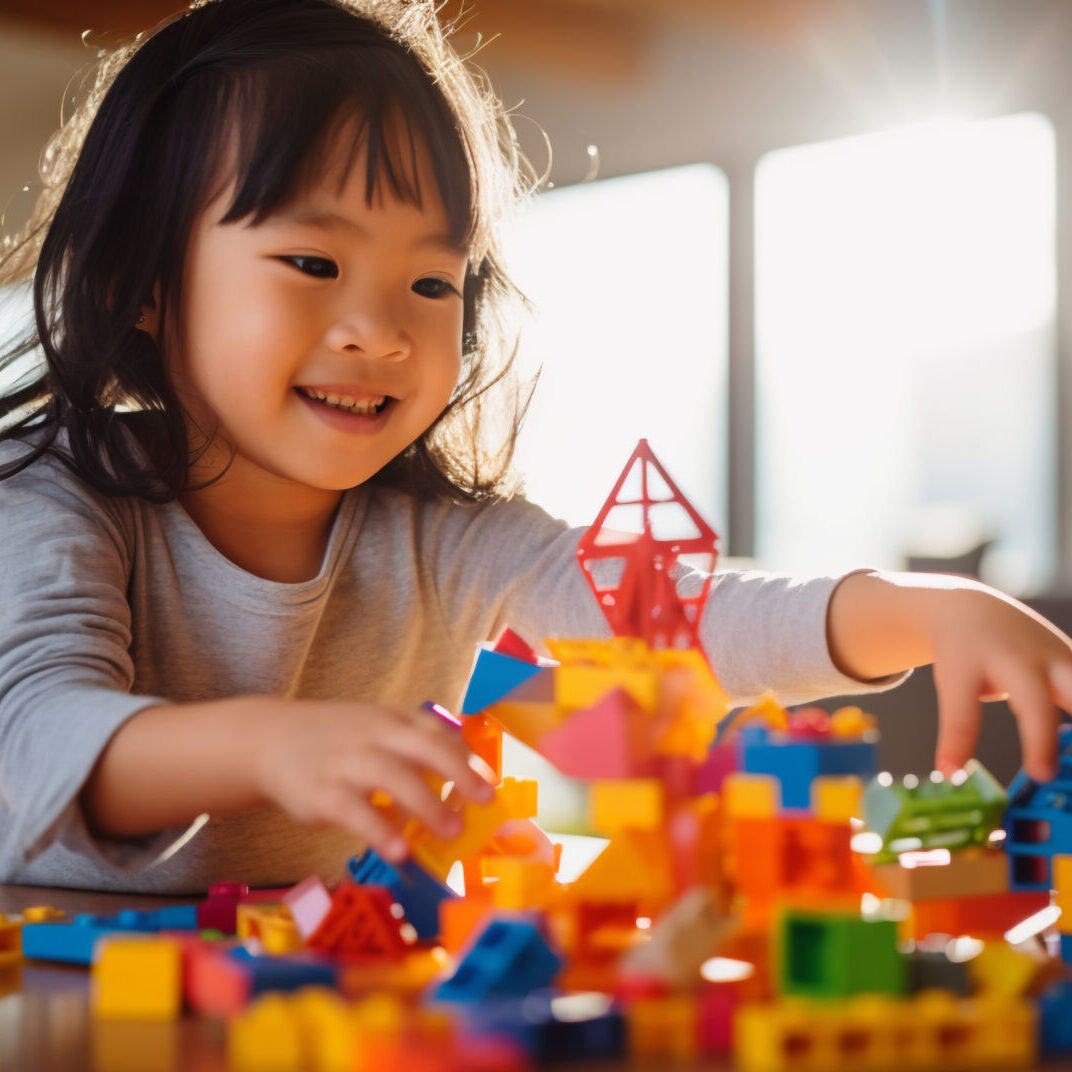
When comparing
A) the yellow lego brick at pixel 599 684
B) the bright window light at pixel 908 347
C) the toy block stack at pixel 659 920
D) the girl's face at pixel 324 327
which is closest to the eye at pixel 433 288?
the girl's face at pixel 324 327

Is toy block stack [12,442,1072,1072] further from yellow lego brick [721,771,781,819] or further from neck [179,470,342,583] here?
neck [179,470,342,583]

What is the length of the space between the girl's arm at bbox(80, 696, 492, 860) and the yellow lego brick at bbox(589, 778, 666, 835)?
1.8 inches

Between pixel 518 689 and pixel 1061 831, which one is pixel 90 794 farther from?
pixel 1061 831

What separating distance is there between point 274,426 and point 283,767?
433 mm

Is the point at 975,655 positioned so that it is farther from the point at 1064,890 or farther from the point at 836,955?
the point at 836,955

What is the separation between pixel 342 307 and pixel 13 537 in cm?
25

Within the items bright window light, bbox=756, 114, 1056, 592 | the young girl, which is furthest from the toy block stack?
bright window light, bbox=756, 114, 1056, 592

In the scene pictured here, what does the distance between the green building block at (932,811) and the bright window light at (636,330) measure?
3290 mm

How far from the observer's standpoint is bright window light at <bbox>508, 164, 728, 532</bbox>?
399 cm

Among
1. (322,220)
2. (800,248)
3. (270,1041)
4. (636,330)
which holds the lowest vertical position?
(270,1041)

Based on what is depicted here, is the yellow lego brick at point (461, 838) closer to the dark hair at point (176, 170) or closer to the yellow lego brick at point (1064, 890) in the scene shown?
the yellow lego brick at point (1064, 890)

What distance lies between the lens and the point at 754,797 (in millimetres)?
455

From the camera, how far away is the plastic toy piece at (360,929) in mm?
504

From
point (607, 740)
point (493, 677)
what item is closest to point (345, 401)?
point (493, 677)
